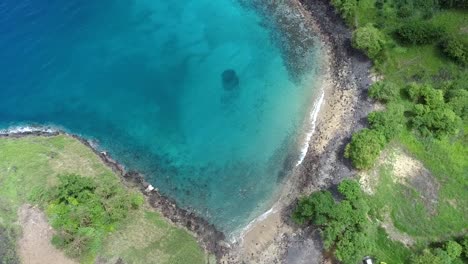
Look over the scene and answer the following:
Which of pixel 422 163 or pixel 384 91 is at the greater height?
pixel 384 91

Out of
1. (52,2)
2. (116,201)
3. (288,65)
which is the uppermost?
(52,2)

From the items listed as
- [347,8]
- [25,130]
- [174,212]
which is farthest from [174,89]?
[347,8]

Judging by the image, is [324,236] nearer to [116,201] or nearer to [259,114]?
[259,114]

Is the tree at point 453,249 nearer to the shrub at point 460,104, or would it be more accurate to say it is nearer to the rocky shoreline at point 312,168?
the rocky shoreline at point 312,168

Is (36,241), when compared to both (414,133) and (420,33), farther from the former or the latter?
(420,33)

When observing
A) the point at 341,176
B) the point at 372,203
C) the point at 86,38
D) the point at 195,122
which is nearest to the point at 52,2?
the point at 86,38

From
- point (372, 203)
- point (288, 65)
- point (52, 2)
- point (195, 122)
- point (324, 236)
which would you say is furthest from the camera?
point (52, 2)

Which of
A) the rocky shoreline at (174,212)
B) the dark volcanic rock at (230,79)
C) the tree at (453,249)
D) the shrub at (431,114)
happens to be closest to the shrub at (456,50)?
the shrub at (431,114)
